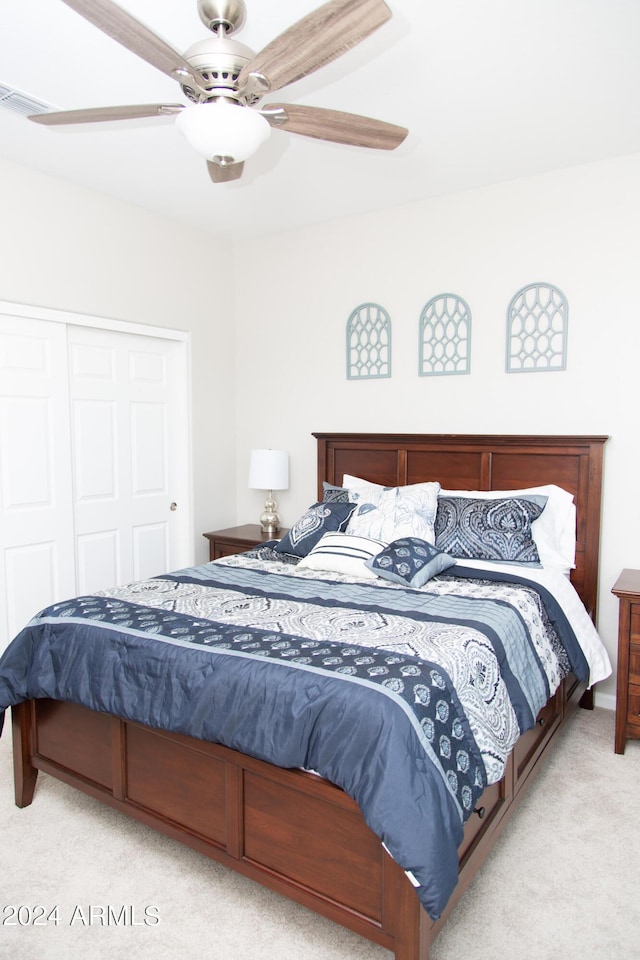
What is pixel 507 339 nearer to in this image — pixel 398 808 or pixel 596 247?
pixel 596 247

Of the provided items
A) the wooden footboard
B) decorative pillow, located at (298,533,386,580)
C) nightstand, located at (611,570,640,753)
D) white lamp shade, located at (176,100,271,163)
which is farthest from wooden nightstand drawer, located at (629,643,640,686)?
white lamp shade, located at (176,100,271,163)

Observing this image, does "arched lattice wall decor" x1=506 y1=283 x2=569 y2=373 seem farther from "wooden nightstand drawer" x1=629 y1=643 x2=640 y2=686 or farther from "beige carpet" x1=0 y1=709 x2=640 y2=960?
"beige carpet" x1=0 y1=709 x2=640 y2=960

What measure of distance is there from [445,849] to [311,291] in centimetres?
359

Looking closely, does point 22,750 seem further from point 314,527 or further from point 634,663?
point 634,663

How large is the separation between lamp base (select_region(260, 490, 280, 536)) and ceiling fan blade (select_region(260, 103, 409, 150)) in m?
2.62

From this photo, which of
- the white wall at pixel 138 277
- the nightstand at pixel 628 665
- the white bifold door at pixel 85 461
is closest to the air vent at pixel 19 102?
the white wall at pixel 138 277

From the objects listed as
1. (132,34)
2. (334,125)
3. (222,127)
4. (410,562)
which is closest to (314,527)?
(410,562)

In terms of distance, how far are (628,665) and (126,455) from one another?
10.1ft

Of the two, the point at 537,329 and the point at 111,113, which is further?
the point at 537,329

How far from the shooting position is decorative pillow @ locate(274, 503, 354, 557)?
11.1 ft

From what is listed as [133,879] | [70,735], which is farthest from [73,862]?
[70,735]

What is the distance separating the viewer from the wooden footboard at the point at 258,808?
1.68 meters

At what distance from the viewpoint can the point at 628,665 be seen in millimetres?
2850

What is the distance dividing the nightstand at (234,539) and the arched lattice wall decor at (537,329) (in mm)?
1859
